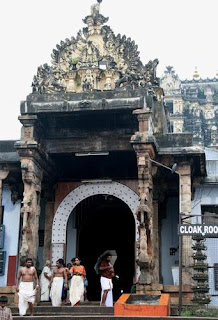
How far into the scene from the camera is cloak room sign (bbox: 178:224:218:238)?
12078mm

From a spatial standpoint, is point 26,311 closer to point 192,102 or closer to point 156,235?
point 156,235

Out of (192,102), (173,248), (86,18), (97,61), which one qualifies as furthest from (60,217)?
(192,102)

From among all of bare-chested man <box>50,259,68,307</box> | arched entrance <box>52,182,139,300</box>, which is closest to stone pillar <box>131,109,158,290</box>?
bare-chested man <box>50,259,68,307</box>

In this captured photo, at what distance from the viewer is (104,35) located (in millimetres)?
16750

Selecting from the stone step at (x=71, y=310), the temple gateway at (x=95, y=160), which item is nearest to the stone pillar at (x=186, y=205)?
the temple gateway at (x=95, y=160)

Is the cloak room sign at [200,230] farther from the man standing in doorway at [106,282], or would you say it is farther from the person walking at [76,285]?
the person walking at [76,285]

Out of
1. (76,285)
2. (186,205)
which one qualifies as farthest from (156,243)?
(76,285)

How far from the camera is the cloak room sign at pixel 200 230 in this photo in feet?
39.6

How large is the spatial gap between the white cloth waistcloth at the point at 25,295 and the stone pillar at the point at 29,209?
2147 millimetres

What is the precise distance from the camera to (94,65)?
16266 mm

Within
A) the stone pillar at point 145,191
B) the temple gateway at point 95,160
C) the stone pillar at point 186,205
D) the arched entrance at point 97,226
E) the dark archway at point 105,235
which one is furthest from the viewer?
the dark archway at point 105,235

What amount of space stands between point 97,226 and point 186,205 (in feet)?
20.6

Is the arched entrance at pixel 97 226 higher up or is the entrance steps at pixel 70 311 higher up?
the arched entrance at pixel 97 226

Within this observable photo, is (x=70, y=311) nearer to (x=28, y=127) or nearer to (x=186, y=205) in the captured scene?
(x=186, y=205)
